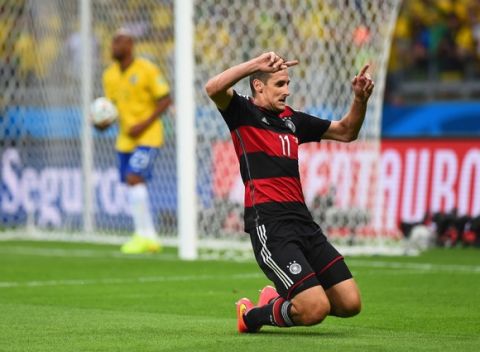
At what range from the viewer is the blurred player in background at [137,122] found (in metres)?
14.2

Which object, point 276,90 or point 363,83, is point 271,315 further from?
point 363,83

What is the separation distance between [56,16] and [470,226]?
6693 millimetres

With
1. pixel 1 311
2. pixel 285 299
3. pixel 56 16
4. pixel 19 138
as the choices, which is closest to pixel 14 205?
pixel 19 138

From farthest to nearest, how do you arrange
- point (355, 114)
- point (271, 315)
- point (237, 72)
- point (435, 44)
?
point (435, 44) → point (355, 114) → point (271, 315) → point (237, 72)

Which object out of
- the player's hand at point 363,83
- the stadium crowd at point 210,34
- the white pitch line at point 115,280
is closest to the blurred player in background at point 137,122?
the stadium crowd at point 210,34

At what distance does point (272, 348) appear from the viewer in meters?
6.50

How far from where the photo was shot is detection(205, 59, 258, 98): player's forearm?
23.1 feet

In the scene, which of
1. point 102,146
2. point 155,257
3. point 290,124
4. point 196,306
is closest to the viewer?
point 290,124

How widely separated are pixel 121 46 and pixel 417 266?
441cm

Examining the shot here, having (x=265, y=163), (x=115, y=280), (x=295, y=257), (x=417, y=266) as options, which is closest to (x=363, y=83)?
(x=265, y=163)

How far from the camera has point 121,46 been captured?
14344 mm

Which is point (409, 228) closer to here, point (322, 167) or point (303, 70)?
point (322, 167)

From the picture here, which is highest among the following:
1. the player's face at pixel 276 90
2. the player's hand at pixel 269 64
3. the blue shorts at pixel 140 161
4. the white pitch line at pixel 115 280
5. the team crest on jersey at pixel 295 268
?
the player's hand at pixel 269 64

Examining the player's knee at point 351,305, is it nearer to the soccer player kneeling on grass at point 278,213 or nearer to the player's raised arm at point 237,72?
the soccer player kneeling on grass at point 278,213
